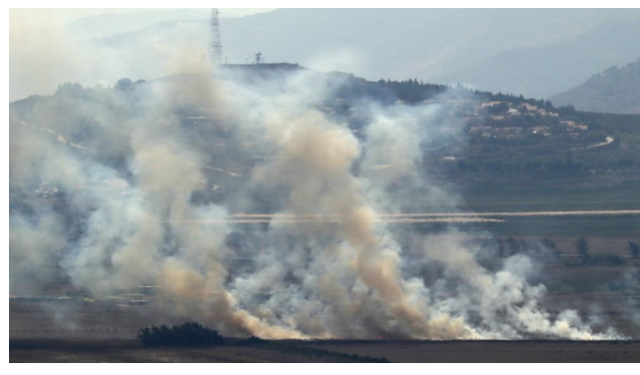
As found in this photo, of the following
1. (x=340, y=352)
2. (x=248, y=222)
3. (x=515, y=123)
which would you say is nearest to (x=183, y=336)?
(x=340, y=352)

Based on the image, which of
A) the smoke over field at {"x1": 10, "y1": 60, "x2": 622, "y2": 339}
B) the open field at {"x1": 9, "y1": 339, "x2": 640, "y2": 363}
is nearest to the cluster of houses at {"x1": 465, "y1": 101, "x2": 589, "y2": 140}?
the smoke over field at {"x1": 10, "y1": 60, "x2": 622, "y2": 339}

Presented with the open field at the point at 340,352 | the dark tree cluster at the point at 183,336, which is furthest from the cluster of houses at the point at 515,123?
the dark tree cluster at the point at 183,336

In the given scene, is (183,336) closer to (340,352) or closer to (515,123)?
(340,352)

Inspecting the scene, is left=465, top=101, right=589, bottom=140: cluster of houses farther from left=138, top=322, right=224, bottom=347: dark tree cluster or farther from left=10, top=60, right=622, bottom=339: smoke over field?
left=138, top=322, right=224, bottom=347: dark tree cluster

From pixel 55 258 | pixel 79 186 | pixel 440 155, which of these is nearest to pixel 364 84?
pixel 440 155

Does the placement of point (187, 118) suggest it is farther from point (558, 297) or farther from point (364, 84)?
point (364, 84)

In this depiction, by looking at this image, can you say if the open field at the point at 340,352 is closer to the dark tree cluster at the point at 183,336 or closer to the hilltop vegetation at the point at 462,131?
the dark tree cluster at the point at 183,336
